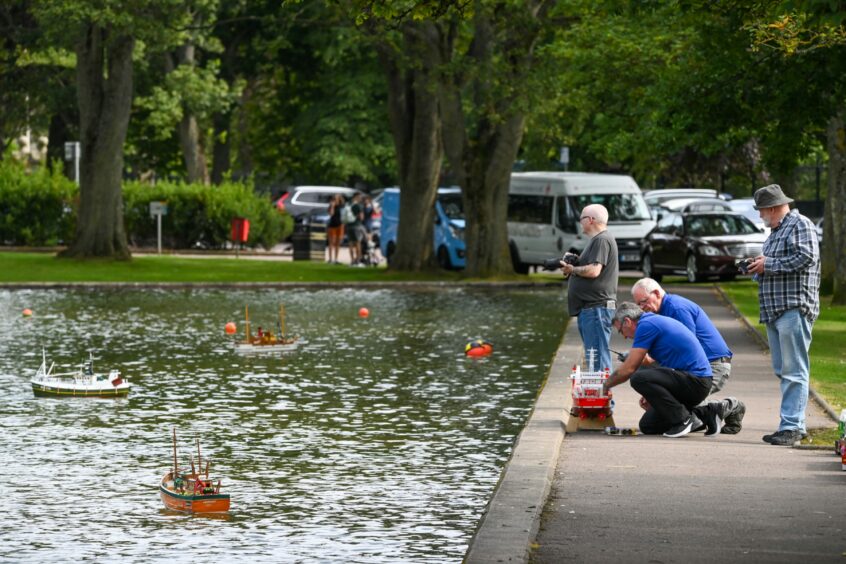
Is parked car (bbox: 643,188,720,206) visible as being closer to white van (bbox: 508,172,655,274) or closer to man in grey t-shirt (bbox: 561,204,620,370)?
white van (bbox: 508,172,655,274)

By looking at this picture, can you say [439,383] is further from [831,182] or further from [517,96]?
[517,96]

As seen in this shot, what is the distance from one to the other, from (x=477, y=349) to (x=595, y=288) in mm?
6168

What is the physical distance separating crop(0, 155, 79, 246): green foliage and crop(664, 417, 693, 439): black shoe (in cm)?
3816

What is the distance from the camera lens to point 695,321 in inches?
542

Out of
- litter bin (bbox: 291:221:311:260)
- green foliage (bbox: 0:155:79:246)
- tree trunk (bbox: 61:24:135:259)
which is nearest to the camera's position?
tree trunk (bbox: 61:24:135:259)

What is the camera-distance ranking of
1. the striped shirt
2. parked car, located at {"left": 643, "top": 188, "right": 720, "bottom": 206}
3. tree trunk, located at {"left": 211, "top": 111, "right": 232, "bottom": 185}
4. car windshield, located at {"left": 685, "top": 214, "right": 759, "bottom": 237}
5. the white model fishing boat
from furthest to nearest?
tree trunk, located at {"left": 211, "top": 111, "right": 232, "bottom": 185}
parked car, located at {"left": 643, "top": 188, "right": 720, "bottom": 206}
car windshield, located at {"left": 685, "top": 214, "right": 759, "bottom": 237}
the white model fishing boat
the striped shirt

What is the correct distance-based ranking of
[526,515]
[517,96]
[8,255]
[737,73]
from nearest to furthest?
[526,515]
[737,73]
[517,96]
[8,255]

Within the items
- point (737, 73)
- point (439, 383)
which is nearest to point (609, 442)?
point (439, 383)

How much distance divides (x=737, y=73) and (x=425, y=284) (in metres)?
11.1

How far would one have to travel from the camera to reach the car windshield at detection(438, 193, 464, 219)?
135 ft

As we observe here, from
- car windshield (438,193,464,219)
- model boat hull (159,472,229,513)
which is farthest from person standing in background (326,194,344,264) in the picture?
model boat hull (159,472,229,513)

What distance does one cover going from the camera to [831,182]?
29281 mm

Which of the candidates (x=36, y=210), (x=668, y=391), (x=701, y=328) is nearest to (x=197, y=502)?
(x=668, y=391)

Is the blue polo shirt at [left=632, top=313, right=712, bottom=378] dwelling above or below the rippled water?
above
